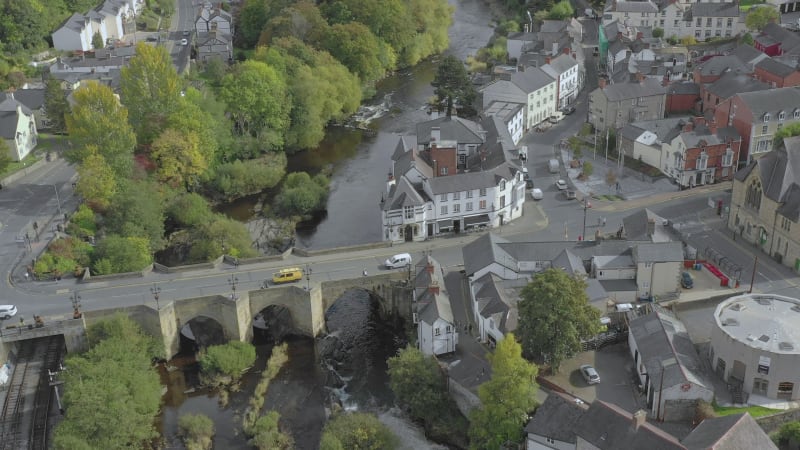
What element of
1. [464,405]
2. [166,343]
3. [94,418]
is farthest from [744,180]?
[94,418]

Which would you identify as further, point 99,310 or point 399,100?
point 399,100

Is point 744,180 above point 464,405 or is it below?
above

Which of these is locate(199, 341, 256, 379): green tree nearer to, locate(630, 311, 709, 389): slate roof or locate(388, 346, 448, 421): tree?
locate(388, 346, 448, 421): tree

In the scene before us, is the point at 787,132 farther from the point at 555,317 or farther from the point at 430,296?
the point at 430,296

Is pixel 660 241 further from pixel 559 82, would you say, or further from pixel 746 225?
pixel 559 82

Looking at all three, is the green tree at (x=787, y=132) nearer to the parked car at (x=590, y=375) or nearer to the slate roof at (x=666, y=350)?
the slate roof at (x=666, y=350)

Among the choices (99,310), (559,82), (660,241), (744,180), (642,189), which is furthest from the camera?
(559,82)
